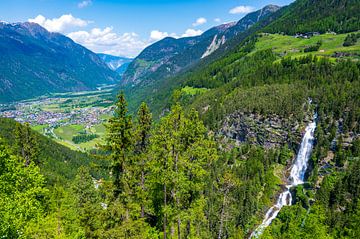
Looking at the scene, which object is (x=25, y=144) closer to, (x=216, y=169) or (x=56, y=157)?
(x=216, y=169)

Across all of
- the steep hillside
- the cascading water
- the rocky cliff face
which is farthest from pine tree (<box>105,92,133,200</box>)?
the steep hillside

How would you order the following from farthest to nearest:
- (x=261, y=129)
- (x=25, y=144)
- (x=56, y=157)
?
(x=56, y=157), (x=261, y=129), (x=25, y=144)

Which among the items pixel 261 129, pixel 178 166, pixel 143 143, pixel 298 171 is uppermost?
pixel 143 143

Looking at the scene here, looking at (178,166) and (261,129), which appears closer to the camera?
(178,166)

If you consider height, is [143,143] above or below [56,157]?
above

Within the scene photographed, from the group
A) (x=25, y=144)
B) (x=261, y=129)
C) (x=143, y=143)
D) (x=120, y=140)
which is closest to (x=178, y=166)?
(x=143, y=143)

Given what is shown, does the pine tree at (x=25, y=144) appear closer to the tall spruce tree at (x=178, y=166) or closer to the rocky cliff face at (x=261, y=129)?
the tall spruce tree at (x=178, y=166)

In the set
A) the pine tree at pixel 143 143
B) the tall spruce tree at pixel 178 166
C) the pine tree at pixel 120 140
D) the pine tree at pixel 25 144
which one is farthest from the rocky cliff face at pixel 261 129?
the pine tree at pixel 120 140

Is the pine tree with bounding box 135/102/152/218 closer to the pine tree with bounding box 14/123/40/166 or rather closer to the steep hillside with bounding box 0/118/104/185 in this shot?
the pine tree with bounding box 14/123/40/166
